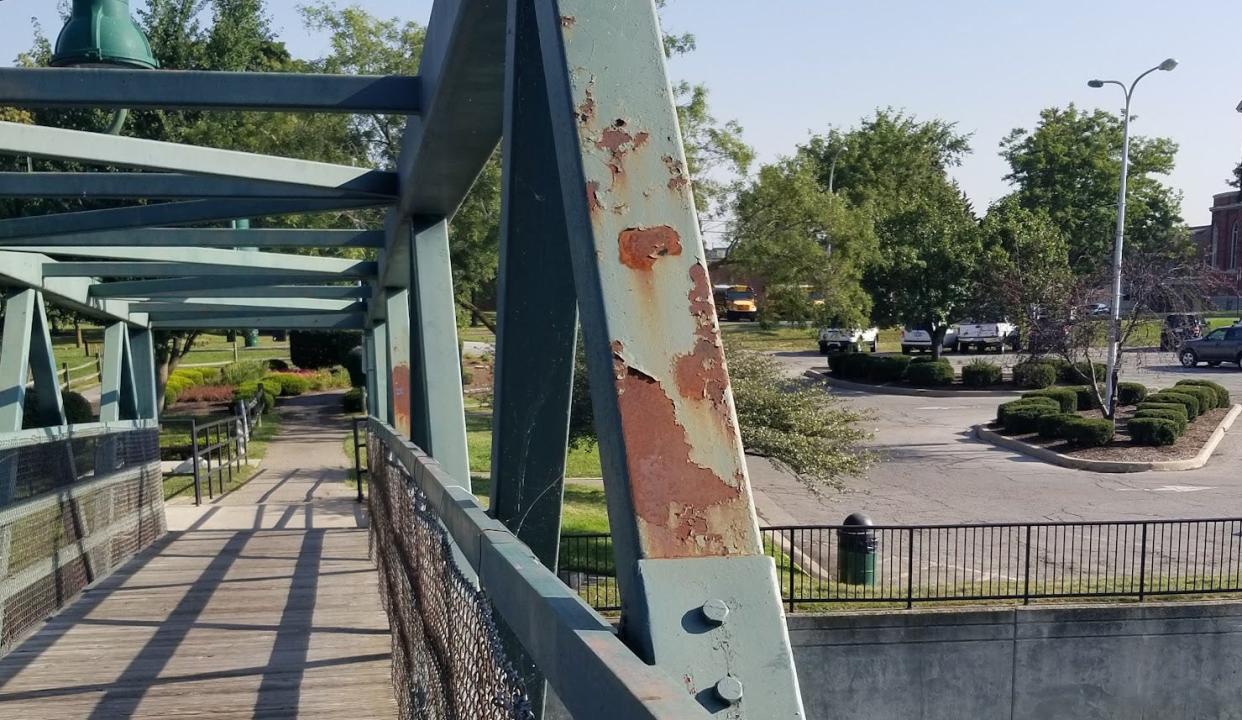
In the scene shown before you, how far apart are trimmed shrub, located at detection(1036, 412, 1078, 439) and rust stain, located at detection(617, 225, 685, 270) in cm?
2548

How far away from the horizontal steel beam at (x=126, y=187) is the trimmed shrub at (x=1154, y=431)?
21744mm

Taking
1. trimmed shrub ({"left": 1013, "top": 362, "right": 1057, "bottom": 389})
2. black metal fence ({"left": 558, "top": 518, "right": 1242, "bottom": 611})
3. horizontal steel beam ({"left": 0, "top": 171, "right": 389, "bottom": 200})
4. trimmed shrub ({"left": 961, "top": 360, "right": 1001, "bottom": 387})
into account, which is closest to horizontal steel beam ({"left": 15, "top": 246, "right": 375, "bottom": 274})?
horizontal steel beam ({"left": 0, "top": 171, "right": 389, "bottom": 200})

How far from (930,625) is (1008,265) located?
77.0ft

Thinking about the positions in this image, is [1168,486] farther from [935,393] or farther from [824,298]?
[935,393]

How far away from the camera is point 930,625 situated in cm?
1304

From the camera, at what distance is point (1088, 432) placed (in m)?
24.6

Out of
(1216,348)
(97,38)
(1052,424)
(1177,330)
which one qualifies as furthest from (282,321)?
(1216,348)

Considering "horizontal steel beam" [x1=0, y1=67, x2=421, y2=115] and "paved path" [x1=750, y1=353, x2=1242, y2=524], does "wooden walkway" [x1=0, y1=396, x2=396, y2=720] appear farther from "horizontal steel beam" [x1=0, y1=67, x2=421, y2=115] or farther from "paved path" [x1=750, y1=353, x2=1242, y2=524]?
"paved path" [x1=750, y1=353, x2=1242, y2=524]

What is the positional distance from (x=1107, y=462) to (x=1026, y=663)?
1120 centimetres

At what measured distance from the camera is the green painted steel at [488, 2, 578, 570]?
2529 millimetres

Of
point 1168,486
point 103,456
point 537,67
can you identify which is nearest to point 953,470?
point 1168,486

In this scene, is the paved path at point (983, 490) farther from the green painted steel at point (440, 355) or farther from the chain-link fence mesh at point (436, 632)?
the chain-link fence mesh at point (436, 632)

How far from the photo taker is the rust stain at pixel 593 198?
1.76m

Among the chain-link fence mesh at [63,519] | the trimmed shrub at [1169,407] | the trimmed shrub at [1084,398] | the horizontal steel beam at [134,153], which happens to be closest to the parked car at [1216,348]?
the trimmed shrub at [1084,398]
